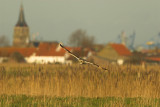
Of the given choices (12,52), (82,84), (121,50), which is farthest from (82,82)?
(12,52)

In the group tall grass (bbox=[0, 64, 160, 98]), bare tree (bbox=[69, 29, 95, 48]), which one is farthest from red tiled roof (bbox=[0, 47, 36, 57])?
tall grass (bbox=[0, 64, 160, 98])

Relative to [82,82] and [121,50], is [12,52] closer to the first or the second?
[121,50]

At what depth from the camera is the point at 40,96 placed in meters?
17.7

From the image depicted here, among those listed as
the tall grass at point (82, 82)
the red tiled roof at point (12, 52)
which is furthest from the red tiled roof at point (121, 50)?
the tall grass at point (82, 82)

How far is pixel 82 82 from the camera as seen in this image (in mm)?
17953

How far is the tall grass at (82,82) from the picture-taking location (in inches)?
702

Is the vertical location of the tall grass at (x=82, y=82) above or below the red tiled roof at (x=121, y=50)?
below

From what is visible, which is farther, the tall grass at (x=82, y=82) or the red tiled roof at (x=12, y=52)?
the red tiled roof at (x=12, y=52)

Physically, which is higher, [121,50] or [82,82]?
[121,50]

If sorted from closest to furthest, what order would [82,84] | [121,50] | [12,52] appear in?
[82,84]
[121,50]
[12,52]

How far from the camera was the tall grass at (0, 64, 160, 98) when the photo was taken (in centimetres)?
1783

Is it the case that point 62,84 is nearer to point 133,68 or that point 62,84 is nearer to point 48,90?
point 48,90

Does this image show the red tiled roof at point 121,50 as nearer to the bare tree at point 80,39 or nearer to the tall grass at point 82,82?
the bare tree at point 80,39

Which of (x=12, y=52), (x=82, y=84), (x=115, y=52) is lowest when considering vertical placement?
(x=82, y=84)
